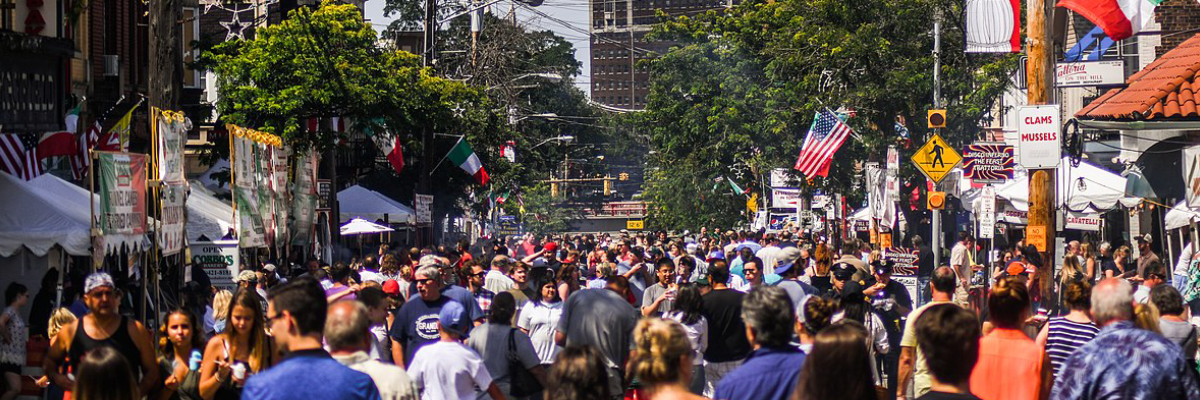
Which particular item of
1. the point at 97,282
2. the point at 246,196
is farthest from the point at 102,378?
the point at 246,196

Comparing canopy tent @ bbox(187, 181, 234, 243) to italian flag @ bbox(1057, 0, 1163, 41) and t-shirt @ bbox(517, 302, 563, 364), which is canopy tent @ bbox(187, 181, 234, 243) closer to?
t-shirt @ bbox(517, 302, 563, 364)

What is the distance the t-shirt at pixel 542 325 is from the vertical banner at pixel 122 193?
4.06 metres

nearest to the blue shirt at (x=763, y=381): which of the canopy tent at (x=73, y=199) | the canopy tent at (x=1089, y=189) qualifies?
the canopy tent at (x=73, y=199)

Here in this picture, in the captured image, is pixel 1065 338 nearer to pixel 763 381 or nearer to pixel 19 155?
pixel 763 381

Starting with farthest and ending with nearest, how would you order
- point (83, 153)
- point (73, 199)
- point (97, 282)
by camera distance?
point (83, 153)
point (73, 199)
point (97, 282)

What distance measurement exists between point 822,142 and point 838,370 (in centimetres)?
2775

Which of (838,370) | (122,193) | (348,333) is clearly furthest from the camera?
→ (122,193)

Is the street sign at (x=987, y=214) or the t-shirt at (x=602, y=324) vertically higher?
the street sign at (x=987, y=214)

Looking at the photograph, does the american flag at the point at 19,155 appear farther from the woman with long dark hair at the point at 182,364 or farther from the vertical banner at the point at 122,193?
the woman with long dark hair at the point at 182,364

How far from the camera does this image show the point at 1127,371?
6.65 m

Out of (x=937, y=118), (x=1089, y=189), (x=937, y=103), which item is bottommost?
(x=1089, y=189)

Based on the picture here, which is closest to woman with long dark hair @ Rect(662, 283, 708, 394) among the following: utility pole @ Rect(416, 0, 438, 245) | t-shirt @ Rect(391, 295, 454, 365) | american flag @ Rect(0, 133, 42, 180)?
t-shirt @ Rect(391, 295, 454, 365)

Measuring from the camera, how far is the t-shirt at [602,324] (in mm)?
10664

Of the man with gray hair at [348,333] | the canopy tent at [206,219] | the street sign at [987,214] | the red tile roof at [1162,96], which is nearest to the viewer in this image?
the man with gray hair at [348,333]
